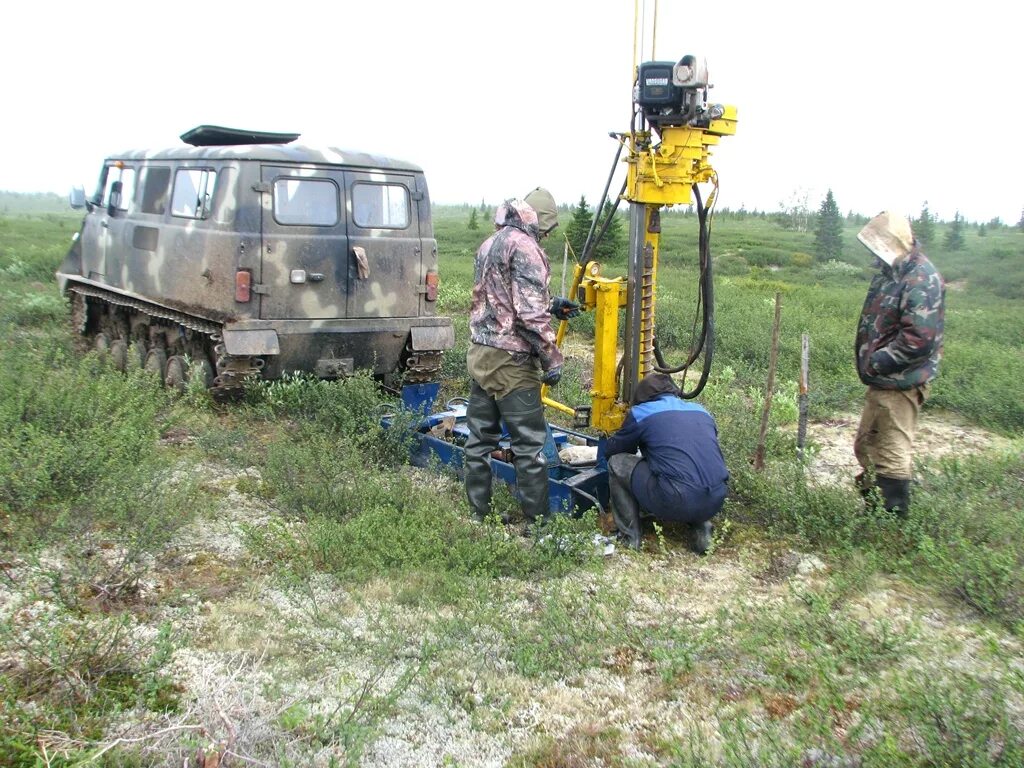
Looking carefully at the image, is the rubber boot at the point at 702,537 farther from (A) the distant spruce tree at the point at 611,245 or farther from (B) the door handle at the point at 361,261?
(A) the distant spruce tree at the point at 611,245

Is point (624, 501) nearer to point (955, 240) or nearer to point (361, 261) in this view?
point (361, 261)

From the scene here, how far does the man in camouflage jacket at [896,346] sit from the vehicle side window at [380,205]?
13.9ft

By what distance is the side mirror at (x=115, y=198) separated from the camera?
9570mm

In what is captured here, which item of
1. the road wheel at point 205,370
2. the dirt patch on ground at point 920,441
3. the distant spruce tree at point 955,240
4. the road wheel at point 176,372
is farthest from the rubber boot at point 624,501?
the distant spruce tree at point 955,240

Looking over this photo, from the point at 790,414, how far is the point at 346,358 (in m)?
4.22

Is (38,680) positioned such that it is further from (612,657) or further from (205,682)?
(612,657)

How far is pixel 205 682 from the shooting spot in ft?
12.0

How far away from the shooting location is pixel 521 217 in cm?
555

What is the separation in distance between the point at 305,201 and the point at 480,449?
317 centimetres

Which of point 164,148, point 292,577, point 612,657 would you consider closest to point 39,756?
point 292,577

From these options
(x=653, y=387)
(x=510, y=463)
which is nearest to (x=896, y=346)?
(x=653, y=387)

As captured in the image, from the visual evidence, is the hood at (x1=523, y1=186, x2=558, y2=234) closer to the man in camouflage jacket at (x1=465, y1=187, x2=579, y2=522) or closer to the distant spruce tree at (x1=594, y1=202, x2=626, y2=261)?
the man in camouflage jacket at (x1=465, y1=187, x2=579, y2=522)

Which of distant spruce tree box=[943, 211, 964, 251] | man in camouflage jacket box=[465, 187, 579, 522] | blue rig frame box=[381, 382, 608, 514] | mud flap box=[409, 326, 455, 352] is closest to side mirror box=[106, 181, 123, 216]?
mud flap box=[409, 326, 455, 352]

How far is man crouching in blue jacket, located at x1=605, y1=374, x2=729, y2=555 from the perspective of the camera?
5.15 metres
